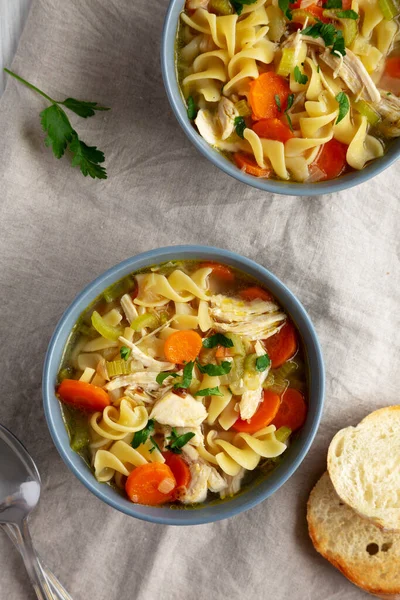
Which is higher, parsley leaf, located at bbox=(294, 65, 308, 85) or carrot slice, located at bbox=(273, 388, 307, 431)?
parsley leaf, located at bbox=(294, 65, 308, 85)

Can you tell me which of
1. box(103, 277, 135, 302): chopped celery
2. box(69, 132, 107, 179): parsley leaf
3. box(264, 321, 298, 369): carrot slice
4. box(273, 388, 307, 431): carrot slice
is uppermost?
box(69, 132, 107, 179): parsley leaf

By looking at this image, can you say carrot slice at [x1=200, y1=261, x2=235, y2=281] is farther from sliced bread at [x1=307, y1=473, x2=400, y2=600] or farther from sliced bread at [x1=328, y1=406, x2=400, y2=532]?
sliced bread at [x1=307, y1=473, x2=400, y2=600]

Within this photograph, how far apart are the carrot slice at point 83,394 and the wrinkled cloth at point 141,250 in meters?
0.53

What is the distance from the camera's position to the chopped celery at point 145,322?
3633 mm

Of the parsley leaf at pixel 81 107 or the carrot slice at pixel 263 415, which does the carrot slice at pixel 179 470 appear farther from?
the parsley leaf at pixel 81 107

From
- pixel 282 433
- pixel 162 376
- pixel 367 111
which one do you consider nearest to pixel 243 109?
pixel 367 111

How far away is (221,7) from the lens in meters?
3.75

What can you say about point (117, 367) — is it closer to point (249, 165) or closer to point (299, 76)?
point (249, 165)

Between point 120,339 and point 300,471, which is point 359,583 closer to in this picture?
point 300,471

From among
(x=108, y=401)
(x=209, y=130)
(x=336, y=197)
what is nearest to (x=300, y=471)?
(x=108, y=401)

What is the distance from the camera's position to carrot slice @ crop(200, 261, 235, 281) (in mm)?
3734

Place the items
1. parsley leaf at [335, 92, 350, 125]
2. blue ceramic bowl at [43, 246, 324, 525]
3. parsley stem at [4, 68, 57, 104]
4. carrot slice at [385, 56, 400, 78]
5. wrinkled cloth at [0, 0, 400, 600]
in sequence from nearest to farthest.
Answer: blue ceramic bowl at [43, 246, 324, 525], parsley leaf at [335, 92, 350, 125], carrot slice at [385, 56, 400, 78], parsley stem at [4, 68, 57, 104], wrinkled cloth at [0, 0, 400, 600]

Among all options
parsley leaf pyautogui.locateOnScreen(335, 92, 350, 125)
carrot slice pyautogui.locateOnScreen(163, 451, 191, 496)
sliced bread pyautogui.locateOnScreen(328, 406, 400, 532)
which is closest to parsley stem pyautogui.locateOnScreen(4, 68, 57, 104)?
parsley leaf pyautogui.locateOnScreen(335, 92, 350, 125)

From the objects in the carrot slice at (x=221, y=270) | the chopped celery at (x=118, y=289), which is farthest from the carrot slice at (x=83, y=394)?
the carrot slice at (x=221, y=270)
